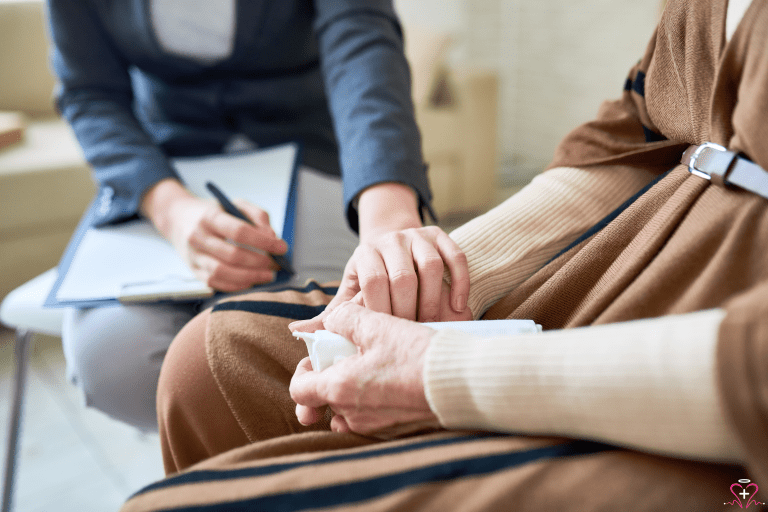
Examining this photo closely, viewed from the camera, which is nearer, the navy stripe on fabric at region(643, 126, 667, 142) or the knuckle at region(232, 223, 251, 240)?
the navy stripe on fabric at region(643, 126, 667, 142)

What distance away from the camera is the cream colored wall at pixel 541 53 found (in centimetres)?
247

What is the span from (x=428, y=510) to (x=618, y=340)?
15cm

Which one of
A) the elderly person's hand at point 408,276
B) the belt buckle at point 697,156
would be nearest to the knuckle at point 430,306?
the elderly person's hand at point 408,276

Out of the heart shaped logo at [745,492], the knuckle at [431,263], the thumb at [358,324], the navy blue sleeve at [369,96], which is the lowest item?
the heart shaped logo at [745,492]

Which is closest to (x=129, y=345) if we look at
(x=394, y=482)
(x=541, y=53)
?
(x=394, y=482)

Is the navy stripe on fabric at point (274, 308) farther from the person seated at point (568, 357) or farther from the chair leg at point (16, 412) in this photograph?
the chair leg at point (16, 412)

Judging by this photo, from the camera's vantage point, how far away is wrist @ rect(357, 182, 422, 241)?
595 millimetres

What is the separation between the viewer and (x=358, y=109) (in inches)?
28.0

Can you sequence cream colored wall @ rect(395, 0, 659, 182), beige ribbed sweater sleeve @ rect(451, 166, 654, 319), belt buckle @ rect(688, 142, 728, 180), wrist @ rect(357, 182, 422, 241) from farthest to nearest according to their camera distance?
1. cream colored wall @ rect(395, 0, 659, 182)
2. wrist @ rect(357, 182, 422, 241)
3. beige ribbed sweater sleeve @ rect(451, 166, 654, 319)
4. belt buckle @ rect(688, 142, 728, 180)

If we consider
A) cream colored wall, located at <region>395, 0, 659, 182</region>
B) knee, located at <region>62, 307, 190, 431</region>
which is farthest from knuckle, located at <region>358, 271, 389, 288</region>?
cream colored wall, located at <region>395, 0, 659, 182</region>

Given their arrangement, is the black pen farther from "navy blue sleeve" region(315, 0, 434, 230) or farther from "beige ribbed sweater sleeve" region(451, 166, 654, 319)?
"beige ribbed sweater sleeve" region(451, 166, 654, 319)

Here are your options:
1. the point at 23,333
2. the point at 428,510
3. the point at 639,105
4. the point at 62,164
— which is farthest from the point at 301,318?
the point at 62,164

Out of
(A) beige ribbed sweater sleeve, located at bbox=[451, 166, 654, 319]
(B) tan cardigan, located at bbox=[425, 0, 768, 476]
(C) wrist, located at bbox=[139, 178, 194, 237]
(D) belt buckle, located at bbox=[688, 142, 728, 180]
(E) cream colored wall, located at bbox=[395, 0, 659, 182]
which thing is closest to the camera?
(B) tan cardigan, located at bbox=[425, 0, 768, 476]

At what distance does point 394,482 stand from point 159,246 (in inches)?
21.9
